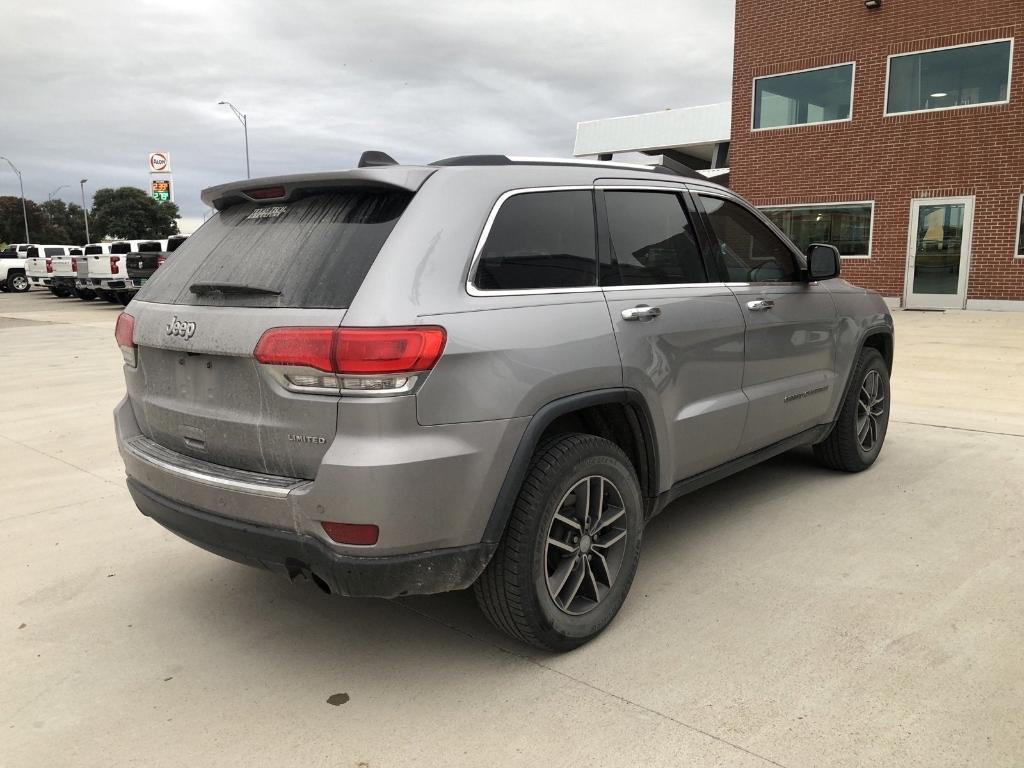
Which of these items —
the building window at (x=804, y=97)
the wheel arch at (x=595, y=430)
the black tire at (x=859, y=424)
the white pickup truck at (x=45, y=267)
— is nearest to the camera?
the wheel arch at (x=595, y=430)

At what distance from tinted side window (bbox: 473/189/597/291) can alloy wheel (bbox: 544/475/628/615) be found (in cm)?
77

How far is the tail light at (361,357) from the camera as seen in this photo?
7.91 ft

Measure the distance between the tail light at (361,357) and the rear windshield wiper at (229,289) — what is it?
0.27 metres

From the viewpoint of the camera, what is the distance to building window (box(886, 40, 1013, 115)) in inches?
619

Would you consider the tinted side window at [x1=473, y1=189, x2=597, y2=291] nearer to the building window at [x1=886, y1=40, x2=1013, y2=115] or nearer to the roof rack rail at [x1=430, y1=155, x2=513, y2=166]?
the roof rack rail at [x1=430, y1=155, x2=513, y2=166]

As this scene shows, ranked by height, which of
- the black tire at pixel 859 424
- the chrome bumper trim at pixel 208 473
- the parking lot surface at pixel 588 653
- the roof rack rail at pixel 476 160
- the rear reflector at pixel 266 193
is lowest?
the parking lot surface at pixel 588 653

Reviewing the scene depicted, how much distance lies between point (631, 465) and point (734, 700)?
0.94 metres

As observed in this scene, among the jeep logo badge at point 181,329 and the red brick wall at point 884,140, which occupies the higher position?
the red brick wall at point 884,140

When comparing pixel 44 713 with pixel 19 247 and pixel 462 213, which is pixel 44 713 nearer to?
pixel 462 213

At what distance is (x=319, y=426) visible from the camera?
2488 mm

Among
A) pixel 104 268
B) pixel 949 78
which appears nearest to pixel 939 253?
pixel 949 78

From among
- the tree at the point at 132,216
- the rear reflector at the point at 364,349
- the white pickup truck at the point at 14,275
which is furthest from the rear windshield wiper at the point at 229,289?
the tree at the point at 132,216

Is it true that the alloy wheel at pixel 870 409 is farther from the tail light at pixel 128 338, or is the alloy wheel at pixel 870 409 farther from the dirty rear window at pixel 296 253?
the tail light at pixel 128 338

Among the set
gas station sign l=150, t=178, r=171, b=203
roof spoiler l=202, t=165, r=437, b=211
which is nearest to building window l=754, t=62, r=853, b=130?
roof spoiler l=202, t=165, r=437, b=211
